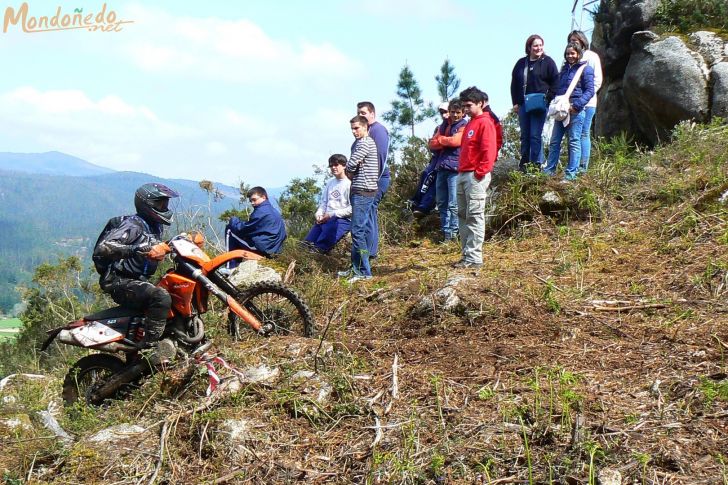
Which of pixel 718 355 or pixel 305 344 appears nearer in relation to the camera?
pixel 718 355

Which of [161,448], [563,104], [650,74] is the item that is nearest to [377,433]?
[161,448]

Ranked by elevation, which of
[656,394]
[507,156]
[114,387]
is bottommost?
[114,387]

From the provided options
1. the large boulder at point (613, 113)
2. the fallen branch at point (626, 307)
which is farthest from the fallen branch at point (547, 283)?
the large boulder at point (613, 113)

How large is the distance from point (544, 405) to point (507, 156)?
736 cm

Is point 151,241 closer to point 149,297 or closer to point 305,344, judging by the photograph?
point 149,297

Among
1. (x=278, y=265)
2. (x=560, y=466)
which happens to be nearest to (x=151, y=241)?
(x=278, y=265)

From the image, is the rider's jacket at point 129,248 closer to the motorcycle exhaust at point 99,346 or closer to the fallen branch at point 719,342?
the motorcycle exhaust at point 99,346

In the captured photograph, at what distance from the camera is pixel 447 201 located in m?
8.74

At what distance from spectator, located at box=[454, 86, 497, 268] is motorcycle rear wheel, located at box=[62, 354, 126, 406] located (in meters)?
3.53

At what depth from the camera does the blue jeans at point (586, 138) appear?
27.9 ft

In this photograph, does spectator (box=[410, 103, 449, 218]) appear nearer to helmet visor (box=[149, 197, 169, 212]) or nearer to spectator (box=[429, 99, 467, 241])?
spectator (box=[429, 99, 467, 241])

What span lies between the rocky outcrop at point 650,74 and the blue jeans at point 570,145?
6.60ft

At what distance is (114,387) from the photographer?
18.4 ft

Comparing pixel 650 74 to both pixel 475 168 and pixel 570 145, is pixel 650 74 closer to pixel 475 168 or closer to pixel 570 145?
pixel 570 145
